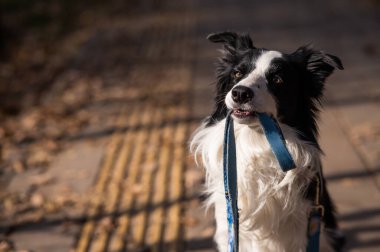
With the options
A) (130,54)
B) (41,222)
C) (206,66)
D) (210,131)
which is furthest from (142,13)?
(210,131)

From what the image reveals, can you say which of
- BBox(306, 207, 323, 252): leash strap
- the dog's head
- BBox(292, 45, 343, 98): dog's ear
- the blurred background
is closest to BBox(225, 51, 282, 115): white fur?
the dog's head

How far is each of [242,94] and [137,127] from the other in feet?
13.4

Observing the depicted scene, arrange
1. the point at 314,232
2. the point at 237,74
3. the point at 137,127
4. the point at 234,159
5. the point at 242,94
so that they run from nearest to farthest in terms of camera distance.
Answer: the point at 242,94 → the point at 234,159 → the point at 237,74 → the point at 314,232 → the point at 137,127

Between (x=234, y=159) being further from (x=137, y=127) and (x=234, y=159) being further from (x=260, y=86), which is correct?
(x=137, y=127)

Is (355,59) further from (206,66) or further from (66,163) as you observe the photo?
(66,163)

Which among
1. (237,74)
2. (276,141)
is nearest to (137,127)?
(237,74)

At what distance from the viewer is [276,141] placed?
2.87 m

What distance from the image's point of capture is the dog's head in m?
2.82

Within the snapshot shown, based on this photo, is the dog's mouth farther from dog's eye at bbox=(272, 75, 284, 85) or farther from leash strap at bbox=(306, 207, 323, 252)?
leash strap at bbox=(306, 207, 323, 252)

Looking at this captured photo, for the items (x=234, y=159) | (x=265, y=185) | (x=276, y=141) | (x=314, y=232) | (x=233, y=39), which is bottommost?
(x=314, y=232)

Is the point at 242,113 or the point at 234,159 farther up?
the point at 242,113

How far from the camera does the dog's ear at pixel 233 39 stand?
328 cm

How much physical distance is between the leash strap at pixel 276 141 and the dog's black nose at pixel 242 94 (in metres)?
0.14

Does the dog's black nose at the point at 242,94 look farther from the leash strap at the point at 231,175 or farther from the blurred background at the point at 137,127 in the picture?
the blurred background at the point at 137,127
